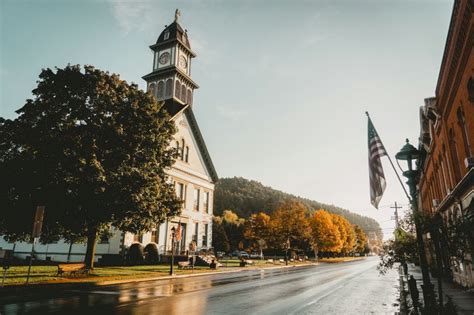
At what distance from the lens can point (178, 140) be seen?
136 feet

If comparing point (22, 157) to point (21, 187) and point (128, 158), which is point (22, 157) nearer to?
point (21, 187)

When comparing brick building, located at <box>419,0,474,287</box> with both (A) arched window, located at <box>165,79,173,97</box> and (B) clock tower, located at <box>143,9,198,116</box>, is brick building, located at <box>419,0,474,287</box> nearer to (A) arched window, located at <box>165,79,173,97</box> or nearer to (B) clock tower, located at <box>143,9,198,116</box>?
(B) clock tower, located at <box>143,9,198,116</box>

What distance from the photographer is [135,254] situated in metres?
32.4

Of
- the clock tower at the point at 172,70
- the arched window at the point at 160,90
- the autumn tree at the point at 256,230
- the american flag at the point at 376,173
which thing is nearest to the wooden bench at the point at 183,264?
the clock tower at the point at 172,70

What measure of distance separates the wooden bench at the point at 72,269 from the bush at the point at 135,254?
12176 millimetres

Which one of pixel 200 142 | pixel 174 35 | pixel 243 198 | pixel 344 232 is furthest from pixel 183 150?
pixel 243 198

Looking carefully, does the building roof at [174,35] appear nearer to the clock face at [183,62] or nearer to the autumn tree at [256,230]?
the clock face at [183,62]

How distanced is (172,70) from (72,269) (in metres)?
30.5

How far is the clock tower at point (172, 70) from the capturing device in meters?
44.3

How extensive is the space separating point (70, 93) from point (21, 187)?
630 centimetres

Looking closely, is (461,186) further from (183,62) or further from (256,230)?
(256,230)

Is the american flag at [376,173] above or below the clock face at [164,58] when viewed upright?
below

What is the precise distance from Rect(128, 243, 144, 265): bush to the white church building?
340 cm

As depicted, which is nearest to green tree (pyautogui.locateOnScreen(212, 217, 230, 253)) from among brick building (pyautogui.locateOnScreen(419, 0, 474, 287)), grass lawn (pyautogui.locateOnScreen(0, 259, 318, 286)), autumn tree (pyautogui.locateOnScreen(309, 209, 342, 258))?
autumn tree (pyautogui.locateOnScreen(309, 209, 342, 258))
